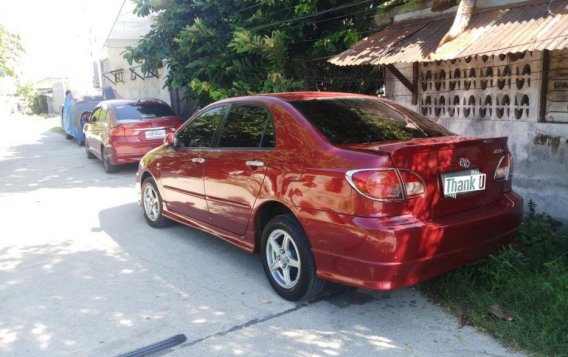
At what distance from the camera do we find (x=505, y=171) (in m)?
3.64

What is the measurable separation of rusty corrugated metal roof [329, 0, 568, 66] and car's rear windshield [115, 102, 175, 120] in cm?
514

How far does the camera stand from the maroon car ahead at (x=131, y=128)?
381 inches

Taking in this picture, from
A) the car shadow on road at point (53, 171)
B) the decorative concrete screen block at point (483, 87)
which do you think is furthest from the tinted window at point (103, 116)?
the decorative concrete screen block at point (483, 87)

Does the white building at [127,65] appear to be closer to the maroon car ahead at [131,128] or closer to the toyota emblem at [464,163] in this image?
the maroon car ahead at [131,128]

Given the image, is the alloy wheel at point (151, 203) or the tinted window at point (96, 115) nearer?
the alloy wheel at point (151, 203)

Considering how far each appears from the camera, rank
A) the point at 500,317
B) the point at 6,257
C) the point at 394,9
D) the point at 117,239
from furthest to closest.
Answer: the point at 394,9, the point at 117,239, the point at 6,257, the point at 500,317

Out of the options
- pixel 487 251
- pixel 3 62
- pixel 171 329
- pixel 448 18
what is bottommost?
pixel 171 329

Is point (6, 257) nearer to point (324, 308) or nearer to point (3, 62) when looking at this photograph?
point (324, 308)

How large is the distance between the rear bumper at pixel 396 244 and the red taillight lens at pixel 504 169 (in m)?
0.24

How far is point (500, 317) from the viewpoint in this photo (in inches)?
131

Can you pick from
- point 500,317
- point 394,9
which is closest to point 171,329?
point 500,317

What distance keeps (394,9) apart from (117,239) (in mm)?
4783

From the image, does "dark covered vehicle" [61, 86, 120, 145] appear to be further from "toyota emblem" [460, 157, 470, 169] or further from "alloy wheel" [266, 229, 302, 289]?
"toyota emblem" [460, 157, 470, 169]

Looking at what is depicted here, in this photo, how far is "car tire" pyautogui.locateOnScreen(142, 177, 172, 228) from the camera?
5.83 meters
